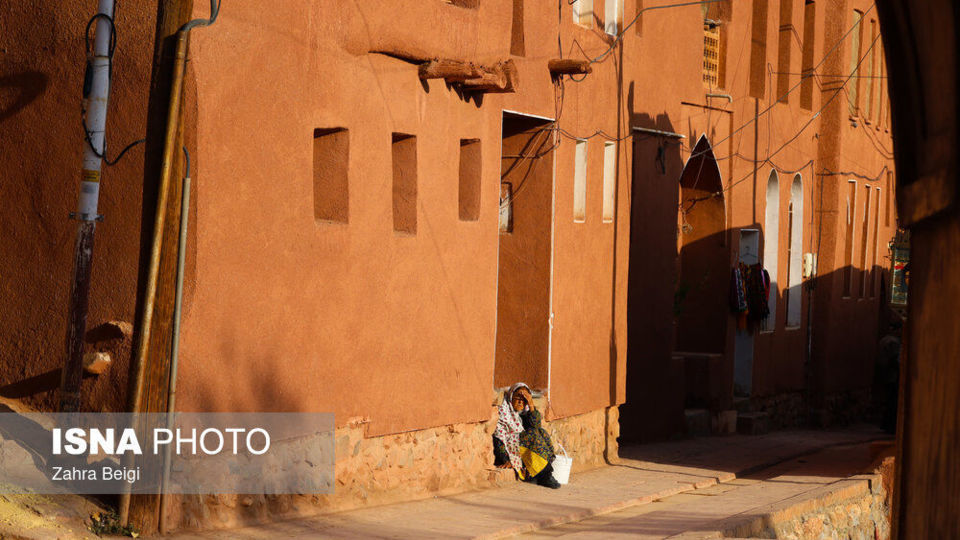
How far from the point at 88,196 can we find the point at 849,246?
2052cm

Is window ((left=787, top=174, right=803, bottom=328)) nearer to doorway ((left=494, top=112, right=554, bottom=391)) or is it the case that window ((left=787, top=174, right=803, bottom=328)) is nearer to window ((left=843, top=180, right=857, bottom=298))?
window ((left=843, top=180, right=857, bottom=298))

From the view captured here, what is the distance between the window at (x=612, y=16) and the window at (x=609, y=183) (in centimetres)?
140

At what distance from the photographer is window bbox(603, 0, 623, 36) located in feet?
51.4

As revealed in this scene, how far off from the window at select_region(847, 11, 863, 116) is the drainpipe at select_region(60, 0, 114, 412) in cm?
1938

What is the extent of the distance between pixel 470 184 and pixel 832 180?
1374cm

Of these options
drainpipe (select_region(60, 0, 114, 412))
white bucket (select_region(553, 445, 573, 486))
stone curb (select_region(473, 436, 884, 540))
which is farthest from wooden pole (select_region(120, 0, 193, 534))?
white bucket (select_region(553, 445, 573, 486))

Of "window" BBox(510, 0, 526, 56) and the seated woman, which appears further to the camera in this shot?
"window" BBox(510, 0, 526, 56)

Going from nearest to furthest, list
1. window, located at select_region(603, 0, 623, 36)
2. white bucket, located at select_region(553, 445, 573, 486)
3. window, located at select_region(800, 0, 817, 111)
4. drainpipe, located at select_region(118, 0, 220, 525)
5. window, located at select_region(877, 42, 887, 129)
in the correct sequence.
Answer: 1. drainpipe, located at select_region(118, 0, 220, 525)
2. white bucket, located at select_region(553, 445, 573, 486)
3. window, located at select_region(603, 0, 623, 36)
4. window, located at select_region(800, 0, 817, 111)
5. window, located at select_region(877, 42, 887, 129)

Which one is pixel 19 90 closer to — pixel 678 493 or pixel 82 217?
pixel 82 217

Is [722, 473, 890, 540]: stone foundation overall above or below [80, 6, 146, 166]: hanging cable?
below

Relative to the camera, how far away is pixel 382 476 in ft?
35.3

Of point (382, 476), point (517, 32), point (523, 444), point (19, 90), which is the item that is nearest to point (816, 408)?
point (523, 444)

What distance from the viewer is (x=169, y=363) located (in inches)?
332

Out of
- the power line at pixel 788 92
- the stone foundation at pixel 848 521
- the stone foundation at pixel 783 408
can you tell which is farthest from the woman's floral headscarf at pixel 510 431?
the stone foundation at pixel 783 408
